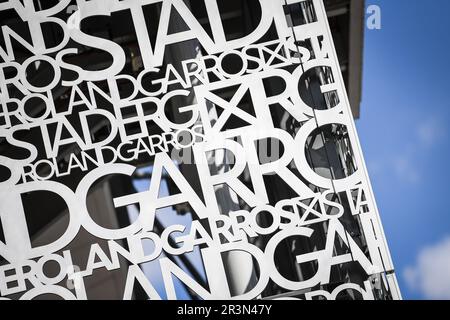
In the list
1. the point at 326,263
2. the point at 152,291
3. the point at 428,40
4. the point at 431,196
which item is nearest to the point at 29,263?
the point at 152,291

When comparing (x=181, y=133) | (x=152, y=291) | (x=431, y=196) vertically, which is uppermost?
(x=181, y=133)

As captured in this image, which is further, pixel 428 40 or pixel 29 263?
pixel 428 40

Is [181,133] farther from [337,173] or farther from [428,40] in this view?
[428,40]

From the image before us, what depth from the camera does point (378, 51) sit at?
10.9m

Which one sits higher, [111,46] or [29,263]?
[111,46]

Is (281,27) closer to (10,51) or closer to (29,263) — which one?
(10,51)

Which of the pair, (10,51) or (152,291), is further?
(10,51)

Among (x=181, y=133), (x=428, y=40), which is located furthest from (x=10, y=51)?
(x=428, y=40)

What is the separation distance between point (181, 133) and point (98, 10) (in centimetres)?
77

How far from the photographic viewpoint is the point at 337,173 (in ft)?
13.4

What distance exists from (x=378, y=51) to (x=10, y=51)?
8178 mm
